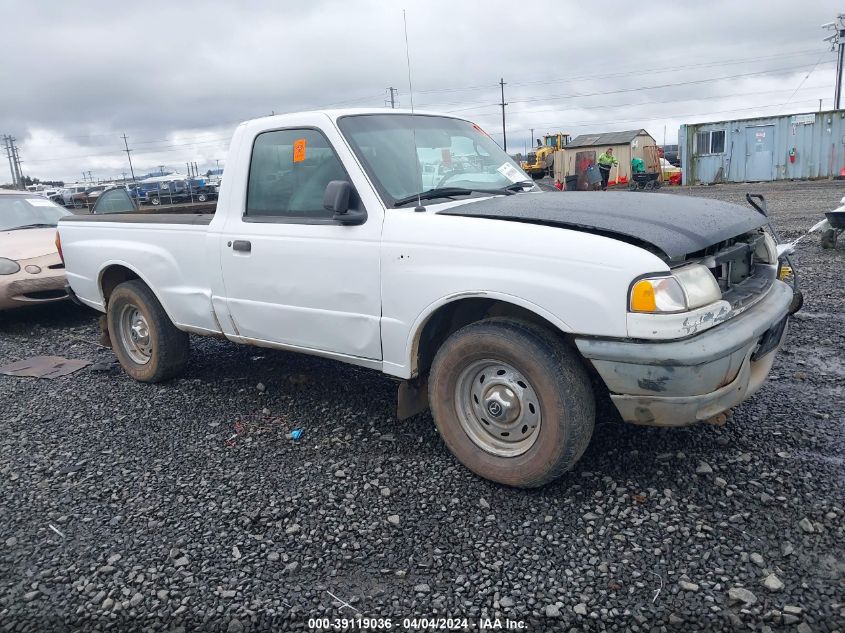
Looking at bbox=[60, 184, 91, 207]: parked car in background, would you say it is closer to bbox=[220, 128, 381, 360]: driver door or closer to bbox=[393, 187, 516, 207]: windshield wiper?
bbox=[220, 128, 381, 360]: driver door

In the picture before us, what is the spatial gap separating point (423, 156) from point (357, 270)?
0.90 metres

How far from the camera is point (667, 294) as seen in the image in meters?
2.76

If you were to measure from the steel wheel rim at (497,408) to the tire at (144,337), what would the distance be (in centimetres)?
274

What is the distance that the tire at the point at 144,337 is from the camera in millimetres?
5078

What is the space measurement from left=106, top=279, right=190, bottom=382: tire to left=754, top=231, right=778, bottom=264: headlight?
414cm

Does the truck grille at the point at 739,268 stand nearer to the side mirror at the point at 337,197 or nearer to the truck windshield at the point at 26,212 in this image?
the side mirror at the point at 337,197

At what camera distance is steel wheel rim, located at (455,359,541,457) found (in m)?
3.23

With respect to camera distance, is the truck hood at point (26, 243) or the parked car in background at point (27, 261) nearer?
the parked car in background at point (27, 261)

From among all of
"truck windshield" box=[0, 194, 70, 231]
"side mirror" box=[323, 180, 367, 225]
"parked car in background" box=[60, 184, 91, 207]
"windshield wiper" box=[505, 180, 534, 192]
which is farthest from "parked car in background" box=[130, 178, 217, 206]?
"side mirror" box=[323, 180, 367, 225]

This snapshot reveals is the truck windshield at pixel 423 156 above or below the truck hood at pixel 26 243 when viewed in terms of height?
above

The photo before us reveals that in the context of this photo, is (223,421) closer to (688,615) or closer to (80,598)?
(80,598)

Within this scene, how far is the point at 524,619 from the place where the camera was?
249 centimetres

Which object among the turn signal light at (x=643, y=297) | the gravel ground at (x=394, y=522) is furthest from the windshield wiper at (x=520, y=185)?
the turn signal light at (x=643, y=297)

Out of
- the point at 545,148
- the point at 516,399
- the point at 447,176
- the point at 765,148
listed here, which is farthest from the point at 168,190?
the point at 516,399
